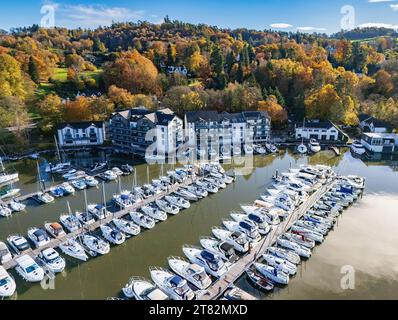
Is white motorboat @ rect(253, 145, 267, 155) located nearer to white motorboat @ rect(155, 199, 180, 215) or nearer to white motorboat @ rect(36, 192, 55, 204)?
white motorboat @ rect(155, 199, 180, 215)

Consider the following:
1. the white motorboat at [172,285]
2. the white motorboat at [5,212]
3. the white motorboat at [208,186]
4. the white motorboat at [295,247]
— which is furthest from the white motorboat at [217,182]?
the white motorboat at [5,212]

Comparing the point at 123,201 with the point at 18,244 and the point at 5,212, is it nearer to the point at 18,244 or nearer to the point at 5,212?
the point at 18,244

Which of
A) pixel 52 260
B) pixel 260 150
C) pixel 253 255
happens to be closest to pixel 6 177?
pixel 52 260

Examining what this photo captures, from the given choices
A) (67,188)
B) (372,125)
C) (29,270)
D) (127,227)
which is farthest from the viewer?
(372,125)

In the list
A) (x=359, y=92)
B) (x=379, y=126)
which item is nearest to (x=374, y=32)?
(x=359, y=92)

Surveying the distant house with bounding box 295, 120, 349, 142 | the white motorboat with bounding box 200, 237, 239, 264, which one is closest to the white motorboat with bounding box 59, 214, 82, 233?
the white motorboat with bounding box 200, 237, 239, 264

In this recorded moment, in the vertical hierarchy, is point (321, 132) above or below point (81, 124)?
below
